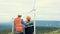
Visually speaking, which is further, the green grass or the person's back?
the green grass

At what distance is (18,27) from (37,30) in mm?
1717

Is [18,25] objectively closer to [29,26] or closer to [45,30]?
[29,26]

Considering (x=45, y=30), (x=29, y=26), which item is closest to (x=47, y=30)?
(x=45, y=30)

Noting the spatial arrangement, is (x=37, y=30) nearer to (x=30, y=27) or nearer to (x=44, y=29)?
(x=44, y=29)

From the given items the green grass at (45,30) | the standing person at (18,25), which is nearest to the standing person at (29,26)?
the standing person at (18,25)

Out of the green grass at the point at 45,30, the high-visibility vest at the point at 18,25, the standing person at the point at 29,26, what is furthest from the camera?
the green grass at the point at 45,30

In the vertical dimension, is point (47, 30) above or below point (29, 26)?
below

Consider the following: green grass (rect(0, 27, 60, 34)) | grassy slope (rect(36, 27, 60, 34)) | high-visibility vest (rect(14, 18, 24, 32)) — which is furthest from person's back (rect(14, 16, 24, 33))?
grassy slope (rect(36, 27, 60, 34))

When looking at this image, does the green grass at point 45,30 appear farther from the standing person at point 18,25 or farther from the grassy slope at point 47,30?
the standing person at point 18,25

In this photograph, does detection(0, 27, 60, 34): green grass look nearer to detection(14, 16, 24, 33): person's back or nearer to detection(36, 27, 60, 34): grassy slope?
detection(36, 27, 60, 34): grassy slope

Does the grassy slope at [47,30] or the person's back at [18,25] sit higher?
the person's back at [18,25]

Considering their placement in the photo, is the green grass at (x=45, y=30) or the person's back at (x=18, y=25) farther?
the green grass at (x=45, y=30)

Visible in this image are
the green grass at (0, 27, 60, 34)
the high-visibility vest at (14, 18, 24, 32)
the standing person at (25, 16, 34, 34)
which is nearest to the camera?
the standing person at (25, 16, 34, 34)

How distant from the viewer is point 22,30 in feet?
34.6
